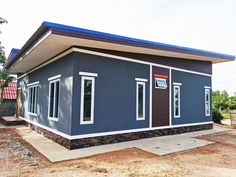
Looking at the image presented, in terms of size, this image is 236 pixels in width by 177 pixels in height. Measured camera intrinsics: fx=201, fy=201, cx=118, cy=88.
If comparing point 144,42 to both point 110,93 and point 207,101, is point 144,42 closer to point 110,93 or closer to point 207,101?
point 110,93

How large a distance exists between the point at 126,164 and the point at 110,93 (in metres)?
2.74

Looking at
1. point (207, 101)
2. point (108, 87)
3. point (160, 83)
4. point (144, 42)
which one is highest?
point (144, 42)

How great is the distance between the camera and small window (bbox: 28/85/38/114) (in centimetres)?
995

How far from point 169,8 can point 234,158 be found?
267 inches

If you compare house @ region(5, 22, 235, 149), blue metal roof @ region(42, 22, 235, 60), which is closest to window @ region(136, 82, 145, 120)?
house @ region(5, 22, 235, 149)

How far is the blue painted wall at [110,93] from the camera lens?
618 centimetres

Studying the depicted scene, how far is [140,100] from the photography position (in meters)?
7.82

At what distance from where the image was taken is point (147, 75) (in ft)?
26.5

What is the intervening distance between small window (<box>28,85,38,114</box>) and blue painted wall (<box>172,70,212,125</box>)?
663 centimetres

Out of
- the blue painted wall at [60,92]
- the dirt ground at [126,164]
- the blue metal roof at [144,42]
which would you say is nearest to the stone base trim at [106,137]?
the blue painted wall at [60,92]

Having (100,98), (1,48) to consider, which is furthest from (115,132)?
(1,48)

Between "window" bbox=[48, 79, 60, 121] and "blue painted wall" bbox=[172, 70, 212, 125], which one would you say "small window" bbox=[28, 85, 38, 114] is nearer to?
"window" bbox=[48, 79, 60, 121]

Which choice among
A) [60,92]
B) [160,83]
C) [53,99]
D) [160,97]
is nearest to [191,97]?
[160,97]

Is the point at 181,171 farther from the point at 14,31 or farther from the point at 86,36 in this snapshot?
the point at 14,31
